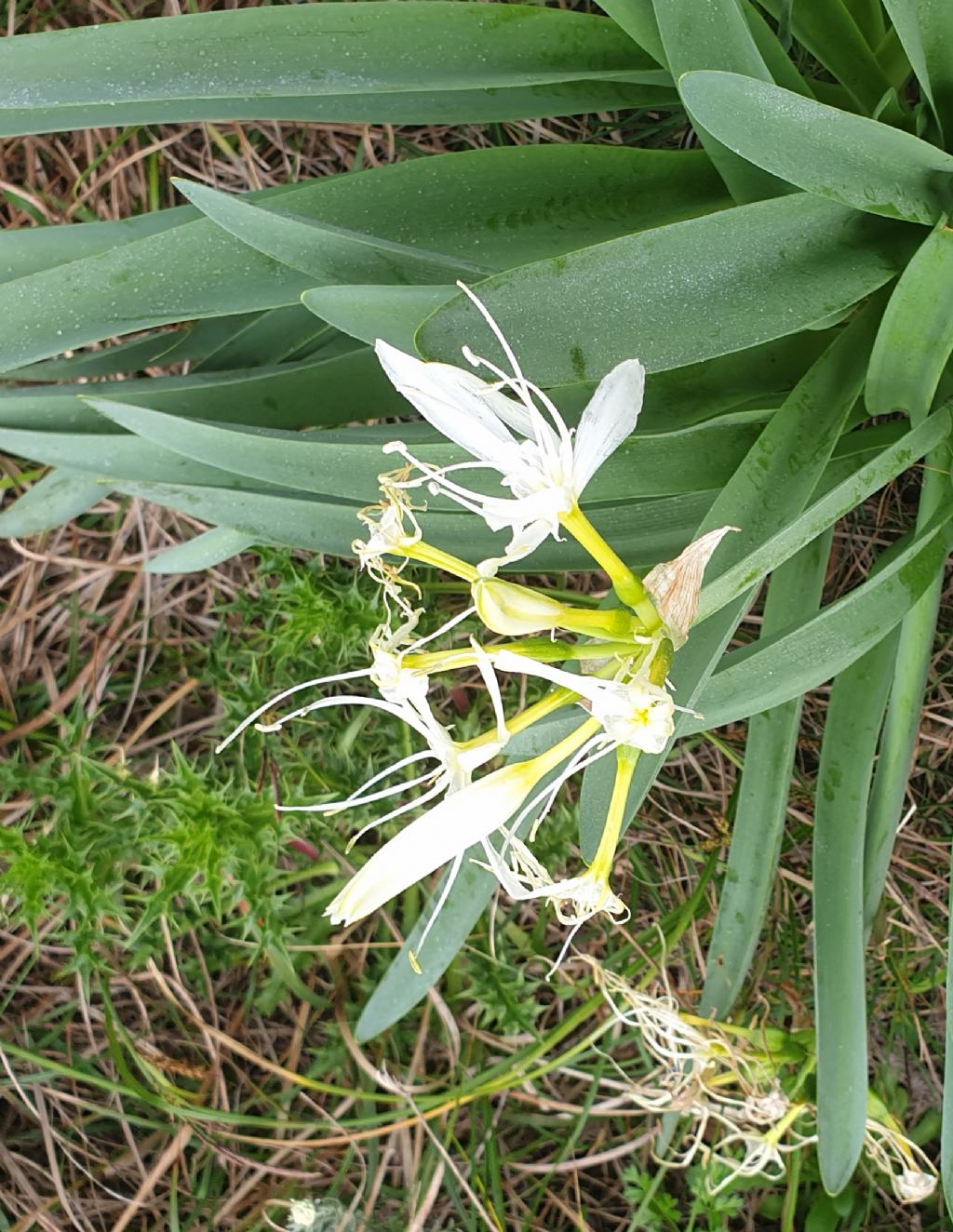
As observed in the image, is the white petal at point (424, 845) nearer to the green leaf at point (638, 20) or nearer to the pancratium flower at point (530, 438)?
the pancratium flower at point (530, 438)

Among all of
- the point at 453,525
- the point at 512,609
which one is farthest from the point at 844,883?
the point at 512,609

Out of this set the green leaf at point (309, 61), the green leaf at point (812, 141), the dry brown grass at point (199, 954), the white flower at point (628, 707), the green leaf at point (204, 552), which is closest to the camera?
the white flower at point (628, 707)

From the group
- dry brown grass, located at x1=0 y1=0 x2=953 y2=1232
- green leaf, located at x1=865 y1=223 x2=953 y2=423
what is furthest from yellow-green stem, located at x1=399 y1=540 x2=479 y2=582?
dry brown grass, located at x1=0 y1=0 x2=953 y2=1232

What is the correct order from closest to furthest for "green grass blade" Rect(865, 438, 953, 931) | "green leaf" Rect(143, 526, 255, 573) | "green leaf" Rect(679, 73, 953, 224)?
"green leaf" Rect(679, 73, 953, 224) < "green grass blade" Rect(865, 438, 953, 931) < "green leaf" Rect(143, 526, 255, 573)

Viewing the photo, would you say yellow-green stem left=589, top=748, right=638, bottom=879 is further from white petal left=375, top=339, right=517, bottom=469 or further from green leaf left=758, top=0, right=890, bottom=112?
green leaf left=758, top=0, right=890, bottom=112

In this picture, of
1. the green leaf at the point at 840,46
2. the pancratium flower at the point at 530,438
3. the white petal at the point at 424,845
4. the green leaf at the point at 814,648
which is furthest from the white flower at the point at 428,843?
the green leaf at the point at 840,46

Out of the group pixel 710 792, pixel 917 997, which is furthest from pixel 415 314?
pixel 917 997
